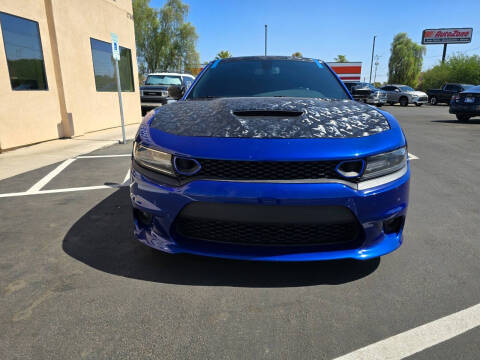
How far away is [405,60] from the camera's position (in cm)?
4653

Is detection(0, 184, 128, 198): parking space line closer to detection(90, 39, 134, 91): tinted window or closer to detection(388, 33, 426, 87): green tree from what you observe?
detection(90, 39, 134, 91): tinted window

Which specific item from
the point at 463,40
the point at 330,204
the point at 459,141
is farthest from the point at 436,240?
the point at 463,40

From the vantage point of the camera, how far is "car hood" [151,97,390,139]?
1.88 metres

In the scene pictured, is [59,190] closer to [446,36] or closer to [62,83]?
[62,83]

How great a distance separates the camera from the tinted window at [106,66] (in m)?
9.58

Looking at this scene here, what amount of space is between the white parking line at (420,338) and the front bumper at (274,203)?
0.44 metres

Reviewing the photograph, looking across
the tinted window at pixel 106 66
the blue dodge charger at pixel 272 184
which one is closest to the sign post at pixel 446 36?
the tinted window at pixel 106 66

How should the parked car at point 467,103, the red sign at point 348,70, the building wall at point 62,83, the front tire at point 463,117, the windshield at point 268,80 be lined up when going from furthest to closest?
1. the red sign at point 348,70
2. the front tire at point 463,117
3. the parked car at point 467,103
4. the building wall at point 62,83
5. the windshield at point 268,80

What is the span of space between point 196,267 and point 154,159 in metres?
0.81

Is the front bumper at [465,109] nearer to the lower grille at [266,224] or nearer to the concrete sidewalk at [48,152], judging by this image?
the concrete sidewalk at [48,152]

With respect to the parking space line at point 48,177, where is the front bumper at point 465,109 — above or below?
above

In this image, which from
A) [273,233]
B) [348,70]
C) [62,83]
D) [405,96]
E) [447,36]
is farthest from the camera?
[447,36]

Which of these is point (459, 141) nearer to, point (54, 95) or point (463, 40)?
point (54, 95)

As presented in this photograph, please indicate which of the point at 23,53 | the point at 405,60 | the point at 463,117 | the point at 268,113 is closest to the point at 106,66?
the point at 23,53
